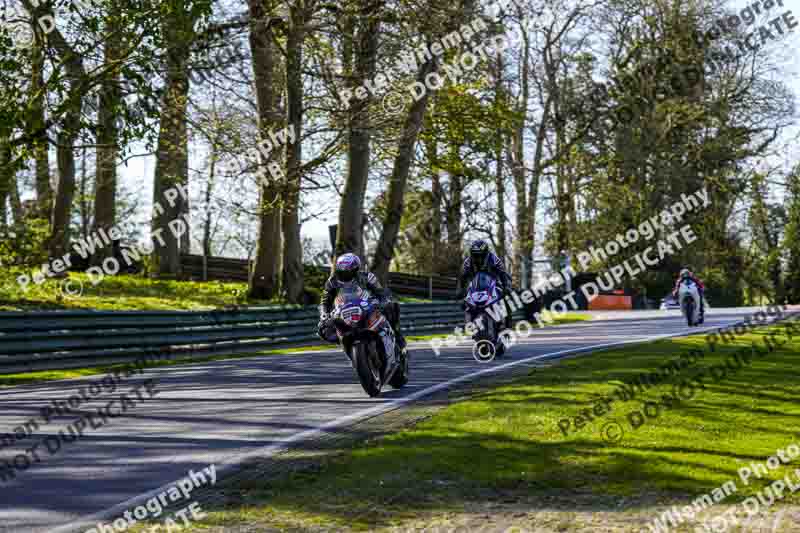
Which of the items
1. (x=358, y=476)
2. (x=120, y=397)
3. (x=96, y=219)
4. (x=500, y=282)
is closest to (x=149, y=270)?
(x=96, y=219)

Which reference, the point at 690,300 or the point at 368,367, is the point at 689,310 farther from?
the point at 368,367

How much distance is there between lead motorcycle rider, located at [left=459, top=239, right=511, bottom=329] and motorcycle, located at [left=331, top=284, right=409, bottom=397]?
4210 mm

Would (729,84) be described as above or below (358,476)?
above

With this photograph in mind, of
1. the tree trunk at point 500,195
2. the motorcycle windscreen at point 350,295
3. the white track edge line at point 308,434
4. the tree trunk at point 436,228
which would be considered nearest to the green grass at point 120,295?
the white track edge line at point 308,434

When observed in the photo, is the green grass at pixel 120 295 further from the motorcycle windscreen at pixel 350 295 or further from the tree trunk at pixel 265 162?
the motorcycle windscreen at pixel 350 295

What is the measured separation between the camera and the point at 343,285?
11578 mm

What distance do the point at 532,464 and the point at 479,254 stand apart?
8606 mm

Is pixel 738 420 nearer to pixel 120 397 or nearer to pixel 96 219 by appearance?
pixel 120 397

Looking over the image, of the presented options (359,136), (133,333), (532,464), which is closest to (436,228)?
(359,136)

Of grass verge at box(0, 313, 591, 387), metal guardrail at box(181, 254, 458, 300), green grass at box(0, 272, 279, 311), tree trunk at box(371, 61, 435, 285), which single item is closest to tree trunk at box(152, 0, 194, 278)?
green grass at box(0, 272, 279, 311)

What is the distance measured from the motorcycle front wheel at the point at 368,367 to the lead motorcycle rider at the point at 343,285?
34 cm

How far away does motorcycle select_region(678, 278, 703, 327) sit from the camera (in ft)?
86.4

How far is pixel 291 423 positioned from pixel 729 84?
45.7 meters

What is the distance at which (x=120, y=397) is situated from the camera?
1195cm
